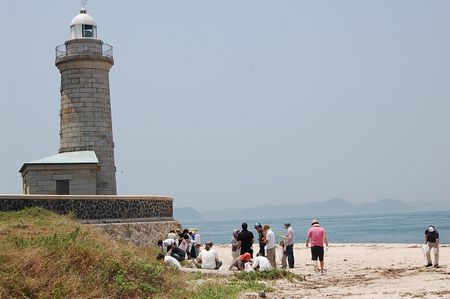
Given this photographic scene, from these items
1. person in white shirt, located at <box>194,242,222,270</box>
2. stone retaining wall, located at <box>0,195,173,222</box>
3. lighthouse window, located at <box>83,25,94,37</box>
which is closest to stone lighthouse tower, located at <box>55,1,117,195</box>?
lighthouse window, located at <box>83,25,94,37</box>

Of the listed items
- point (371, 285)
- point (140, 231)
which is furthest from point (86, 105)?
point (371, 285)

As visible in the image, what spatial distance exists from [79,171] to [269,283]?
16.4 meters

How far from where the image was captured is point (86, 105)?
3198 cm

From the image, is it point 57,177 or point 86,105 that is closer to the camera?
point 57,177

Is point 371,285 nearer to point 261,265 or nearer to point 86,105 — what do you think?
point 261,265

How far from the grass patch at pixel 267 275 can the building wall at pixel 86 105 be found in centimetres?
1654

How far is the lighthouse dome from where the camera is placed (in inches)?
1281

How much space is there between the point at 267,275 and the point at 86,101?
18.3 m

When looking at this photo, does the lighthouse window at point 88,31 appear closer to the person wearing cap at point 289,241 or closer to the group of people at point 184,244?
the group of people at point 184,244

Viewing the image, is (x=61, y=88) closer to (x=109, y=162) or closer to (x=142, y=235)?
(x=109, y=162)

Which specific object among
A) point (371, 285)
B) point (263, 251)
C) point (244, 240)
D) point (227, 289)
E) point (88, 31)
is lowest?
point (371, 285)

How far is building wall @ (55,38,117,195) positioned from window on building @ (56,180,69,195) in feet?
7.01

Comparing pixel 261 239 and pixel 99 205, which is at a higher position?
pixel 99 205

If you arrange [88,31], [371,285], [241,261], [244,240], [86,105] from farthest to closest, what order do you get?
[88,31] → [86,105] → [244,240] → [241,261] → [371,285]
